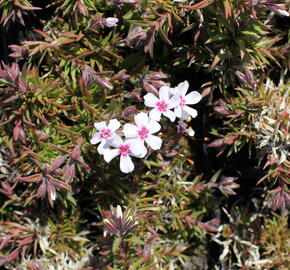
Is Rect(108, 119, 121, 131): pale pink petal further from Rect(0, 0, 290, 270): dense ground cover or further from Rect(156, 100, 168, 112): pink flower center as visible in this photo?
Rect(156, 100, 168, 112): pink flower center

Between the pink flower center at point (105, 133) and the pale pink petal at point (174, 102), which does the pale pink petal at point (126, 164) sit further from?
the pale pink petal at point (174, 102)

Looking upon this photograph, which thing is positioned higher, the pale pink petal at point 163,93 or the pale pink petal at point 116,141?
the pale pink petal at point 163,93

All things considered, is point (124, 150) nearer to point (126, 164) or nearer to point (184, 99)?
point (126, 164)

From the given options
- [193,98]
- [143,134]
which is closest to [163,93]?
[193,98]

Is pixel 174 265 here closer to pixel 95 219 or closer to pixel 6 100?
pixel 95 219

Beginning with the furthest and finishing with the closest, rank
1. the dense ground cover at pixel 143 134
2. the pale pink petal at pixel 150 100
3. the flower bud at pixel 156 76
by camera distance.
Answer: the flower bud at pixel 156 76, the dense ground cover at pixel 143 134, the pale pink petal at pixel 150 100

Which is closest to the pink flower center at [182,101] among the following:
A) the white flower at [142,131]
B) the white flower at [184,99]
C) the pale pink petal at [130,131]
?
the white flower at [184,99]

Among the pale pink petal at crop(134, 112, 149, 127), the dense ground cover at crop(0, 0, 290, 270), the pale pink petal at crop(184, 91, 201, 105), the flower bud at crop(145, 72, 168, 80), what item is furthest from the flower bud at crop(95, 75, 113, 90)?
the pale pink petal at crop(184, 91, 201, 105)
